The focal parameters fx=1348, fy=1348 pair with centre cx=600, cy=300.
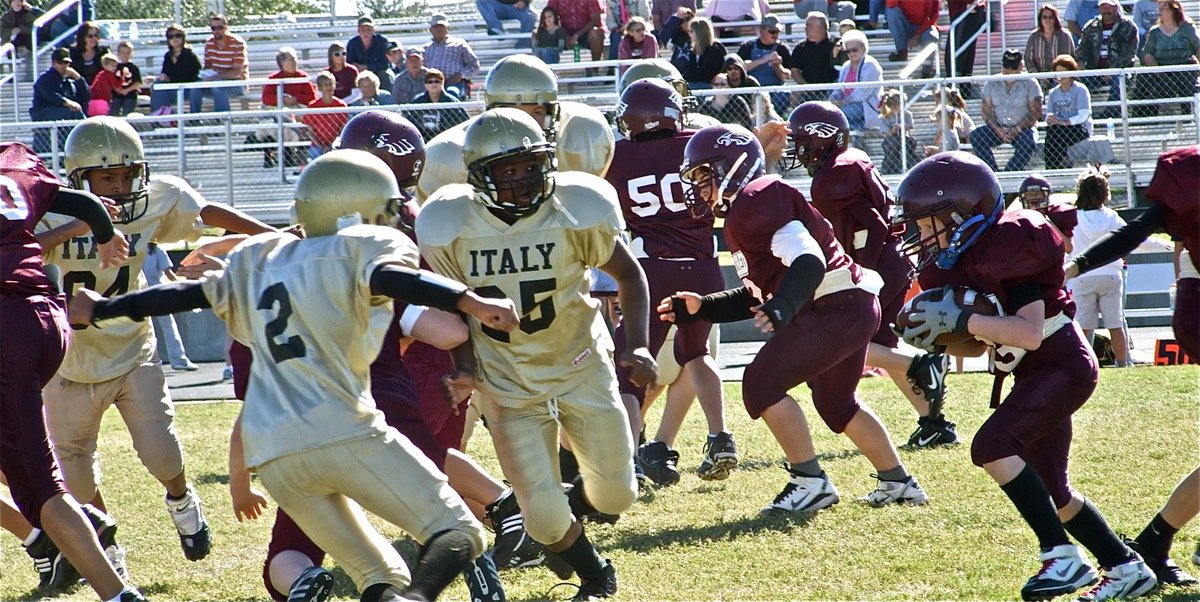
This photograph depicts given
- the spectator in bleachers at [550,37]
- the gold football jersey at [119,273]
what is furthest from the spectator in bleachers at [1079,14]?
the gold football jersey at [119,273]

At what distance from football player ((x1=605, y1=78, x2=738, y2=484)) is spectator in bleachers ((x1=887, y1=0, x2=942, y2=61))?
9.28m

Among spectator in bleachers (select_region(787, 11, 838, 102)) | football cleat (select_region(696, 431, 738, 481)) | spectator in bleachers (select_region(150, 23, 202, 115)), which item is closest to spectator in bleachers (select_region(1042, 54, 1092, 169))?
spectator in bleachers (select_region(787, 11, 838, 102))

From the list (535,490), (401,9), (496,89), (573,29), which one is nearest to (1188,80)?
(573,29)

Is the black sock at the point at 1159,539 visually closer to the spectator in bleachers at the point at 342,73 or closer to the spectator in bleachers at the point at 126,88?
the spectator in bleachers at the point at 342,73

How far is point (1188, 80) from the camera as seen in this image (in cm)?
1273

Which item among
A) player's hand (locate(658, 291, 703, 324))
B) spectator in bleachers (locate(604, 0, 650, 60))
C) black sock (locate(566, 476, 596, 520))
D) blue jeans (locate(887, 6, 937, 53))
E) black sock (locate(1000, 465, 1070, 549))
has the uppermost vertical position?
spectator in bleachers (locate(604, 0, 650, 60))

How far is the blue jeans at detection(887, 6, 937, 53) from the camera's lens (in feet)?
50.2

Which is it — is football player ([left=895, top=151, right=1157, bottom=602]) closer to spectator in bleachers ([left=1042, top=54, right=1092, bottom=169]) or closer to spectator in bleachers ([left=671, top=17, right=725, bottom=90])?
spectator in bleachers ([left=1042, top=54, right=1092, bottom=169])

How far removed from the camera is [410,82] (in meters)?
14.7

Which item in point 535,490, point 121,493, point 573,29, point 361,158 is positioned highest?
point 573,29

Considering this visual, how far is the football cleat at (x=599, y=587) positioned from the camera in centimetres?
482

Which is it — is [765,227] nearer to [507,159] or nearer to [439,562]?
[507,159]

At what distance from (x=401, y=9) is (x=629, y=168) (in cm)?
2112

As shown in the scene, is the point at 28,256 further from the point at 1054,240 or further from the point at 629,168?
the point at 1054,240
